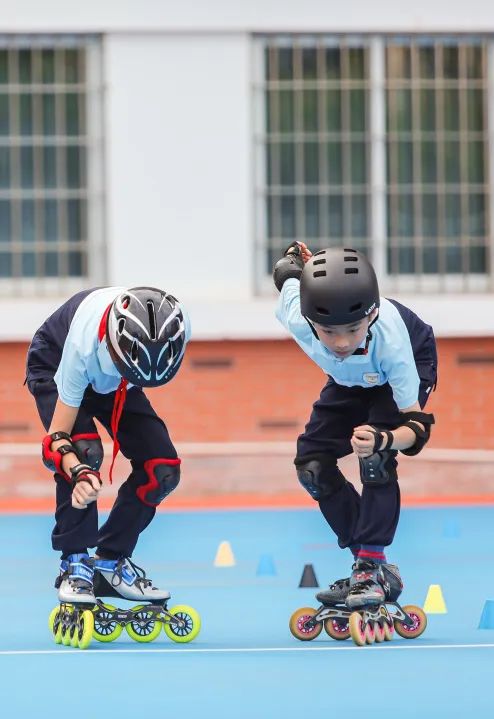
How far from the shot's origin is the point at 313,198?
16875mm

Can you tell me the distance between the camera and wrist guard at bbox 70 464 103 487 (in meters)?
7.50

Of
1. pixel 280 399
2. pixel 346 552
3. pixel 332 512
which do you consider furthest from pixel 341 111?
pixel 332 512

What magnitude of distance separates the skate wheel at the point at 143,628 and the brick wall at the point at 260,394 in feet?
27.0

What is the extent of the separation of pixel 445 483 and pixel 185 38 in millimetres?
4489

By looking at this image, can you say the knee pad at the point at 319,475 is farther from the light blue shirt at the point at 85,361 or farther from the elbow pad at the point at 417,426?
the light blue shirt at the point at 85,361

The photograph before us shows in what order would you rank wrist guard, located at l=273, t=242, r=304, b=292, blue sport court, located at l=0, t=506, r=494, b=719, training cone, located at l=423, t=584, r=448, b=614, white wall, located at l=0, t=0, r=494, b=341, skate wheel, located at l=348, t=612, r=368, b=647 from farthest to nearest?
white wall, located at l=0, t=0, r=494, b=341 → training cone, located at l=423, t=584, r=448, b=614 → wrist guard, located at l=273, t=242, r=304, b=292 → skate wheel, located at l=348, t=612, r=368, b=647 → blue sport court, located at l=0, t=506, r=494, b=719

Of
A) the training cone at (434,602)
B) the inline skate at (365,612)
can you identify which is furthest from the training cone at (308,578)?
the inline skate at (365,612)

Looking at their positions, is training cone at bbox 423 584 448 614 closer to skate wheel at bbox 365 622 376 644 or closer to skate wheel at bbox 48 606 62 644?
skate wheel at bbox 365 622 376 644

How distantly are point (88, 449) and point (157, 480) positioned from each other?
1.12ft

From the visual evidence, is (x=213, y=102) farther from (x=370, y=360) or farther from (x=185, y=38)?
(x=370, y=360)

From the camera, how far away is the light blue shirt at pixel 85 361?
7.73m

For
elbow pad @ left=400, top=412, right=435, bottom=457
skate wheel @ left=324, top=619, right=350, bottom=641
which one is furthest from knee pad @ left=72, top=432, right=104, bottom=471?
elbow pad @ left=400, top=412, right=435, bottom=457

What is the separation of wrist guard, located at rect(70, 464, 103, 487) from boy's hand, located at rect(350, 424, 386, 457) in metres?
1.04

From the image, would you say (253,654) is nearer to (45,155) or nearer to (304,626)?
(304,626)
